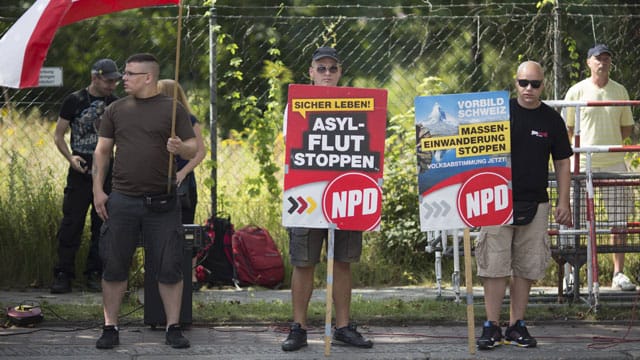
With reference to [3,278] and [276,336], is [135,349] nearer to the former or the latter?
[276,336]

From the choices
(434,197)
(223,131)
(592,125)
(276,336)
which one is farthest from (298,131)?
(223,131)

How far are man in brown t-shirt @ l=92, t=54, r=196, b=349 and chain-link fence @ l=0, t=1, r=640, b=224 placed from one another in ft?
10.3

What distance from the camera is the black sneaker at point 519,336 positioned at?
8016 millimetres

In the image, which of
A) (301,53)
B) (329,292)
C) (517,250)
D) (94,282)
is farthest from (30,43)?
(301,53)

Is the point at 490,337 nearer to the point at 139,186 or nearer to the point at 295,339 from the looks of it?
the point at 295,339

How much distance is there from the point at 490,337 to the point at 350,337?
98cm

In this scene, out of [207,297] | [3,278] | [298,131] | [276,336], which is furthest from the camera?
[3,278]

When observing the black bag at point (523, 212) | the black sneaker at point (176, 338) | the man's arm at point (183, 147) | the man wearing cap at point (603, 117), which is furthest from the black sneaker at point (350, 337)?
the man wearing cap at point (603, 117)

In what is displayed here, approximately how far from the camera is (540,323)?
8977 mm

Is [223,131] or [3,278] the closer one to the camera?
[3,278]

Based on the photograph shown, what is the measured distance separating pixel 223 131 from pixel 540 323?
4.83 m

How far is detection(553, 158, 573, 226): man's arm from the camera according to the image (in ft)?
26.8

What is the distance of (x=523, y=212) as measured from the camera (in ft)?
26.5

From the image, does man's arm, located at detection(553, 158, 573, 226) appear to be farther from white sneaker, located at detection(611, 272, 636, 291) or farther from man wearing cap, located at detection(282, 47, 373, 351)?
white sneaker, located at detection(611, 272, 636, 291)
